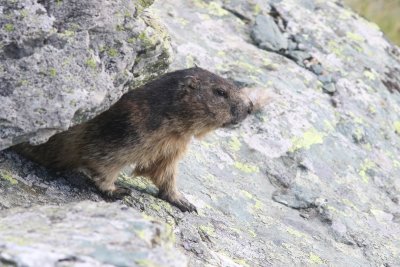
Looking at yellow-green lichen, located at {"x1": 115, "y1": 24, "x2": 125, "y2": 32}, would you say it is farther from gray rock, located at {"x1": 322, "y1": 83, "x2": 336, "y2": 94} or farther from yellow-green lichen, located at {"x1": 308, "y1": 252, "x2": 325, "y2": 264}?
gray rock, located at {"x1": 322, "y1": 83, "x2": 336, "y2": 94}

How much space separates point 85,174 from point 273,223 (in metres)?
1.51

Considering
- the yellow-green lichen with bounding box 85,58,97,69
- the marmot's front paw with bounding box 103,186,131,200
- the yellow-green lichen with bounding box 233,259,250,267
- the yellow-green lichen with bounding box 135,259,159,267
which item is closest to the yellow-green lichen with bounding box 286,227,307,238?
the yellow-green lichen with bounding box 233,259,250,267

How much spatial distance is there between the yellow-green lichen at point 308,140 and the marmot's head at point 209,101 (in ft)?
2.97

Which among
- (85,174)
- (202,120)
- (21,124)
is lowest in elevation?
(85,174)

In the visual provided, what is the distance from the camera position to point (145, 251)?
128 inches

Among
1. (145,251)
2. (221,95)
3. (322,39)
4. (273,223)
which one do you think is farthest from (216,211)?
(322,39)

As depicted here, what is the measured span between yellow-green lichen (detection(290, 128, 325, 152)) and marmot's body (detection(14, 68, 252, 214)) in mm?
891

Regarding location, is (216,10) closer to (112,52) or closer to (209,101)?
(209,101)

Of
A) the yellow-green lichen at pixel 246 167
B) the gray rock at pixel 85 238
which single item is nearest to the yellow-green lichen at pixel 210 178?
the yellow-green lichen at pixel 246 167

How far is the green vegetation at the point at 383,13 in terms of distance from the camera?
43.5 ft

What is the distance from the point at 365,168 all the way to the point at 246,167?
1273mm

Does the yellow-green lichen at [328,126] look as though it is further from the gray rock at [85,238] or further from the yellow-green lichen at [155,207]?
the gray rock at [85,238]

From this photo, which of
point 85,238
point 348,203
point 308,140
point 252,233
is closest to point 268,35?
point 308,140

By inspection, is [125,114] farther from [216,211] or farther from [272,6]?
Answer: [272,6]
